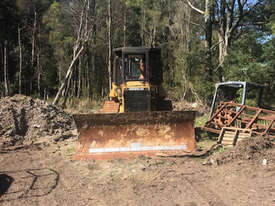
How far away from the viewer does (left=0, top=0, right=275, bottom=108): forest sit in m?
11.6

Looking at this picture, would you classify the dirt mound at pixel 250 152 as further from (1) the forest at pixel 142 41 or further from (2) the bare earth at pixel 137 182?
(1) the forest at pixel 142 41

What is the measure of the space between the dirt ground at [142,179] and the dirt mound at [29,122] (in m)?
1.28

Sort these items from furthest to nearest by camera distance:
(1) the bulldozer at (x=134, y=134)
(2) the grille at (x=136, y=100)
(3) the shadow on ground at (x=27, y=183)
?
1. (2) the grille at (x=136, y=100)
2. (1) the bulldozer at (x=134, y=134)
3. (3) the shadow on ground at (x=27, y=183)

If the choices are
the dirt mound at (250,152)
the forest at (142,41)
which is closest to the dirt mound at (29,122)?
the forest at (142,41)

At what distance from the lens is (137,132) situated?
229 inches

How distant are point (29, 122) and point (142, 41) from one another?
15.1 m

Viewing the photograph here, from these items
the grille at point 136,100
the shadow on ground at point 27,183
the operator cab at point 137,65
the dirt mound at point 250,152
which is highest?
the operator cab at point 137,65

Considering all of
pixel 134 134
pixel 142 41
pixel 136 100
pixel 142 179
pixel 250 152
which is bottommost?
pixel 142 179

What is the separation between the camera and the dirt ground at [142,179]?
3.41 m

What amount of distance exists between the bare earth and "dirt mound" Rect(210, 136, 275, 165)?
0.06 m

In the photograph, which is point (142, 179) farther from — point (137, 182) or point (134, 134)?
point (134, 134)

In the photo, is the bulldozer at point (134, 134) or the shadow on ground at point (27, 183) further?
the bulldozer at point (134, 134)

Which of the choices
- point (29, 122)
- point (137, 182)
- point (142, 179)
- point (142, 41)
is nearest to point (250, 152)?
point (142, 179)

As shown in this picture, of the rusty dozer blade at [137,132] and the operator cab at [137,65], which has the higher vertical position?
the operator cab at [137,65]
